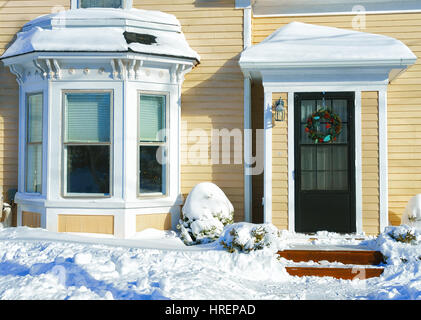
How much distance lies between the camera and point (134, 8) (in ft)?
29.0

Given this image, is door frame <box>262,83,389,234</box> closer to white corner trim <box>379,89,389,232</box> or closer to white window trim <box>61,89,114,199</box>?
white corner trim <box>379,89,389,232</box>

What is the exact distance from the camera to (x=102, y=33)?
7988 mm

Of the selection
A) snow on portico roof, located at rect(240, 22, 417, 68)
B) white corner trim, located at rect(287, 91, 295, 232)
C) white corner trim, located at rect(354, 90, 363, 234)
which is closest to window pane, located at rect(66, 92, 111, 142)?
snow on portico roof, located at rect(240, 22, 417, 68)

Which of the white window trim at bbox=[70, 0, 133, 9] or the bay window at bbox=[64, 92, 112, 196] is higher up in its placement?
the white window trim at bbox=[70, 0, 133, 9]

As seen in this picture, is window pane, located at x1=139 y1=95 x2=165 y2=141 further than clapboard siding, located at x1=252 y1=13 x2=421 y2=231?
No

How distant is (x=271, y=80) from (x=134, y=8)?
3190 millimetres

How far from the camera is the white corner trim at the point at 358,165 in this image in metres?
7.84

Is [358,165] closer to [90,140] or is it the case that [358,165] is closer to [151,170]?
[151,170]

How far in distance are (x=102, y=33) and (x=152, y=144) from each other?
2.20 m

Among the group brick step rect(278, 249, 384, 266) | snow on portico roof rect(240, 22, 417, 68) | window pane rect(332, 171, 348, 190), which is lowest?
brick step rect(278, 249, 384, 266)

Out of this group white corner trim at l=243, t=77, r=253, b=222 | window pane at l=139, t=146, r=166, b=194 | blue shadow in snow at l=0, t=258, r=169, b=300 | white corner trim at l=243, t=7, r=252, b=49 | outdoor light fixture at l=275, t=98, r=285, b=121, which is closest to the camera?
blue shadow in snow at l=0, t=258, r=169, b=300

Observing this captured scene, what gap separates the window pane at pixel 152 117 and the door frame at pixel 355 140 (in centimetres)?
199

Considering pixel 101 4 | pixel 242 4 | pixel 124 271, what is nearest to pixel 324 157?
pixel 242 4

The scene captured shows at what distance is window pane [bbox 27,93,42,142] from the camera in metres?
8.45
